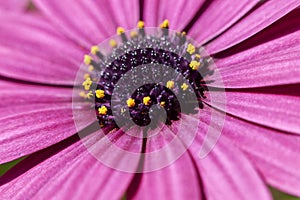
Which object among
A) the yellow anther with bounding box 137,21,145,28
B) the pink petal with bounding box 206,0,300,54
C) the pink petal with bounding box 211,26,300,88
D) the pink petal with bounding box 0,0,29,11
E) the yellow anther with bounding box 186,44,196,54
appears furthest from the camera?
the pink petal with bounding box 0,0,29,11

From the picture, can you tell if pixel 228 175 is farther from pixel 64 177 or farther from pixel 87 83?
pixel 87 83

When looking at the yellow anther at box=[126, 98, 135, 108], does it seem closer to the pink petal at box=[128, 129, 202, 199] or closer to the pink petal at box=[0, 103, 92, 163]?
the pink petal at box=[0, 103, 92, 163]

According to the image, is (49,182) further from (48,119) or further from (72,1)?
(72,1)

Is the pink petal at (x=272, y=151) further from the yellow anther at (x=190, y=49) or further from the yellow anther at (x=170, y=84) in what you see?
the yellow anther at (x=190, y=49)

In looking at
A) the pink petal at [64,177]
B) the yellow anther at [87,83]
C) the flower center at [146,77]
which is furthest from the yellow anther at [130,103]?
the yellow anther at [87,83]

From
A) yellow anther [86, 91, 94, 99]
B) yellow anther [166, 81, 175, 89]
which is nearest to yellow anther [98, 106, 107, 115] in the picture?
yellow anther [86, 91, 94, 99]

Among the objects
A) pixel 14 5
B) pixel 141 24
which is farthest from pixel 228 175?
pixel 14 5
